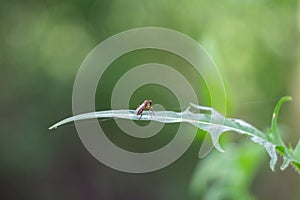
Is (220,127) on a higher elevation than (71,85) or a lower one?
lower

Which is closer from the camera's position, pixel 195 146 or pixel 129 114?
pixel 129 114

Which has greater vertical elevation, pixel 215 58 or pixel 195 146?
pixel 195 146

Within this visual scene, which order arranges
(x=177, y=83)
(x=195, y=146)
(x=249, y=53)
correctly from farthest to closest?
(x=195, y=146) < (x=249, y=53) < (x=177, y=83)

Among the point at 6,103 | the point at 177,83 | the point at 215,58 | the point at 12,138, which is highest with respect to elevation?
the point at 6,103

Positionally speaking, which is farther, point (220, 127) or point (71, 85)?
point (71, 85)

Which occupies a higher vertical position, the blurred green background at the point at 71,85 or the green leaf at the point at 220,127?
the blurred green background at the point at 71,85

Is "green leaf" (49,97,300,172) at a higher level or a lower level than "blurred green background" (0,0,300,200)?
lower

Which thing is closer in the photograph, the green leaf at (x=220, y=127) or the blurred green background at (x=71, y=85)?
the green leaf at (x=220, y=127)

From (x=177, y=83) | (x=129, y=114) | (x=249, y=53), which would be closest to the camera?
(x=129, y=114)

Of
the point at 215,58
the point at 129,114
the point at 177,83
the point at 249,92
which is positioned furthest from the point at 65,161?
the point at 129,114

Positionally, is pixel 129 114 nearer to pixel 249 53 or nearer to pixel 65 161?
pixel 249 53

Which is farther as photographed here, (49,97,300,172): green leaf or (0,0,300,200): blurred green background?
(0,0,300,200): blurred green background
